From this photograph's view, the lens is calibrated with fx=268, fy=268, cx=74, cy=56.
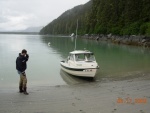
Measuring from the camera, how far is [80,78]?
74.8 feet

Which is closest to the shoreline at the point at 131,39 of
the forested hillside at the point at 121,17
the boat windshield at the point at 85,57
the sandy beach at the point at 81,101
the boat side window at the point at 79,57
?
the forested hillside at the point at 121,17

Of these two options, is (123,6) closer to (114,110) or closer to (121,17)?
(121,17)

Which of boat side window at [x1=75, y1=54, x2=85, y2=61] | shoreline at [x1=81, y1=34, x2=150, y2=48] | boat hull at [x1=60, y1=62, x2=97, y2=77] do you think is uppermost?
boat side window at [x1=75, y1=54, x2=85, y2=61]

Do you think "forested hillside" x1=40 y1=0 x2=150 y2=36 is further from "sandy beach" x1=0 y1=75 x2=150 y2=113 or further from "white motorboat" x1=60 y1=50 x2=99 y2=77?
"sandy beach" x1=0 y1=75 x2=150 y2=113

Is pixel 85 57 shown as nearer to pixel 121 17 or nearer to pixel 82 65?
pixel 82 65

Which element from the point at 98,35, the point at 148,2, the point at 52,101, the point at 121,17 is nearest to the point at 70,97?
the point at 52,101

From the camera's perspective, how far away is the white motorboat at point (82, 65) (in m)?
21.6

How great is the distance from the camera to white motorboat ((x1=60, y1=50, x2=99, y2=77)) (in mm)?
21569

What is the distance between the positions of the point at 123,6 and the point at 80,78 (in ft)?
278

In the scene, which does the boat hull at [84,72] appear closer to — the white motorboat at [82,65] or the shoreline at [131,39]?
the white motorboat at [82,65]

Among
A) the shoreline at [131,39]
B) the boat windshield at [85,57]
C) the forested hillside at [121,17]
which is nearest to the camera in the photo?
the boat windshield at [85,57]

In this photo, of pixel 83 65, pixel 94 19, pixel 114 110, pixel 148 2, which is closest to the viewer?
pixel 114 110

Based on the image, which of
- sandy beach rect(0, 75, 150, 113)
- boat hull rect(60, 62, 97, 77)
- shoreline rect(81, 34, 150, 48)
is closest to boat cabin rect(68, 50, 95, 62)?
boat hull rect(60, 62, 97, 77)

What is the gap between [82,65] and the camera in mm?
22109
